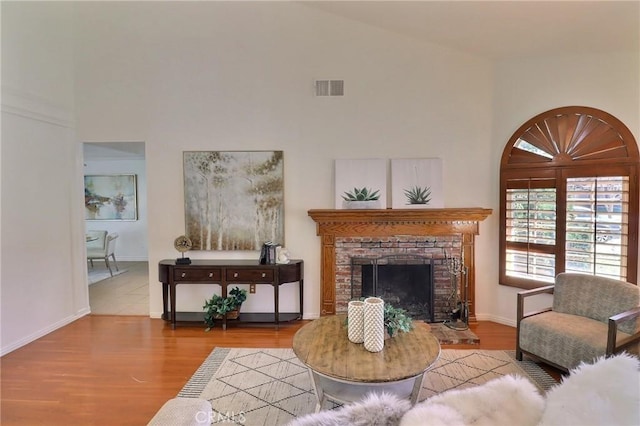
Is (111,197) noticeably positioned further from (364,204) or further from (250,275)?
(364,204)

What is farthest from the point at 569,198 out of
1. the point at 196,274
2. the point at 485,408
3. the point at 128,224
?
the point at 128,224

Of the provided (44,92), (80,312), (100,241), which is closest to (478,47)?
(44,92)

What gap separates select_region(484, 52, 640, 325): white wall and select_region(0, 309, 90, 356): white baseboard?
510 cm

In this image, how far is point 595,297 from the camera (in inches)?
116

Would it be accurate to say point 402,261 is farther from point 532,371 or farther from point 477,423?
point 477,423

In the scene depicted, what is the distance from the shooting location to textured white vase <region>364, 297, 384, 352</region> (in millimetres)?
2246

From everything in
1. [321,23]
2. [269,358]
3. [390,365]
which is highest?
[321,23]

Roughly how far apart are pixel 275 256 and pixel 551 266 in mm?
3076

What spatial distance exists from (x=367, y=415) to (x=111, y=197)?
893 centimetres

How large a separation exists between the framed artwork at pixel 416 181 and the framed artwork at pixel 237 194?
4.63 ft

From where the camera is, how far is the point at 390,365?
208 cm
